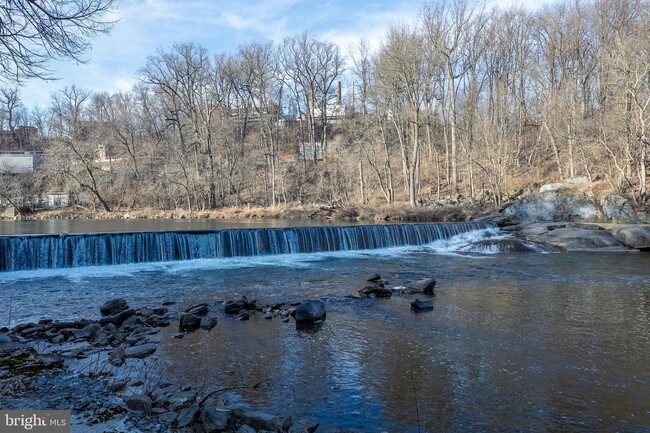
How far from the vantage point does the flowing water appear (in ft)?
15.4

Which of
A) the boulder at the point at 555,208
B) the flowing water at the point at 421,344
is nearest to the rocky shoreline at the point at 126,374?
the flowing water at the point at 421,344

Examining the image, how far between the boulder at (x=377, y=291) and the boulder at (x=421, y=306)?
3.76 feet

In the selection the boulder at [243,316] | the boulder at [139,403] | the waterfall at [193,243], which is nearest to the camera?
the boulder at [139,403]

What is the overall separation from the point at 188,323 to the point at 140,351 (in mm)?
1405

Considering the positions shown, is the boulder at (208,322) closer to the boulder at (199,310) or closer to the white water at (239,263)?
the boulder at (199,310)

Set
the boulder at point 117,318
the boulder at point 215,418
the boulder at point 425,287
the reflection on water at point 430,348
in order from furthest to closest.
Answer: the boulder at point 425,287, the boulder at point 117,318, the reflection on water at point 430,348, the boulder at point 215,418

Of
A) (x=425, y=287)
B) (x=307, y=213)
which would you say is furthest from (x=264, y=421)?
(x=307, y=213)

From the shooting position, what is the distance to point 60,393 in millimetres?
4598

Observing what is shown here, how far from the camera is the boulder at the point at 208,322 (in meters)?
7.69

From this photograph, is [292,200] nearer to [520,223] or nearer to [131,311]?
[520,223]

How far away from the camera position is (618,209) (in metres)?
21.0

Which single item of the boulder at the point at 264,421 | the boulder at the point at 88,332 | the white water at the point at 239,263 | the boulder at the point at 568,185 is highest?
the boulder at the point at 568,185

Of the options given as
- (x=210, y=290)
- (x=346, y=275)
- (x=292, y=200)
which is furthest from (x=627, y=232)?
(x=292, y=200)

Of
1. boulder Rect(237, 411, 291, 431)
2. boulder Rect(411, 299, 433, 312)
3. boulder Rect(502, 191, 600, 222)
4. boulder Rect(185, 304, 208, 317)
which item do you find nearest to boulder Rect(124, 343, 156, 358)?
boulder Rect(185, 304, 208, 317)
